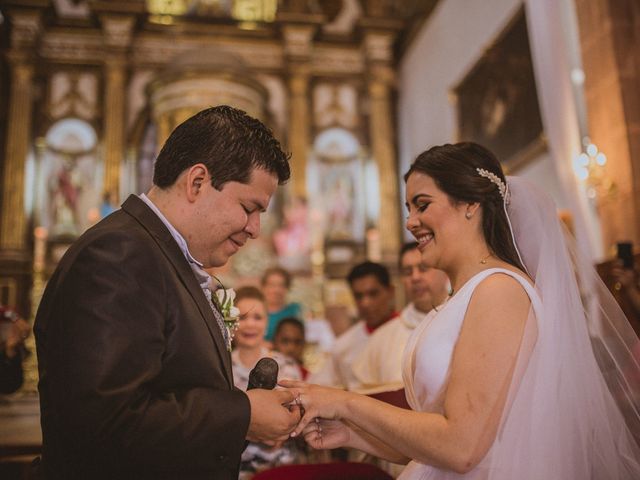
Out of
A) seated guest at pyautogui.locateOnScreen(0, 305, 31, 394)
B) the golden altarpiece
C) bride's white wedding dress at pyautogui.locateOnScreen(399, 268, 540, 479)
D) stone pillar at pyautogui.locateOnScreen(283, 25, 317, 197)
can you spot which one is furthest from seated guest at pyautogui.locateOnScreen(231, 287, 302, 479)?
→ stone pillar at pyautogui.locateOnScreen(283, 25, 317, 197)

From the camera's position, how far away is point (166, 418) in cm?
152

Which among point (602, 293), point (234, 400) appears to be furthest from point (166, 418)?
point (602, 293)

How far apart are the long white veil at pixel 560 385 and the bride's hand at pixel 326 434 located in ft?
1.78

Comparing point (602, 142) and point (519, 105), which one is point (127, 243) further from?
point (519, 105)

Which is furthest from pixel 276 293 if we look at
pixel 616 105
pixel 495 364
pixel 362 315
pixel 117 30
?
pixel 117 30

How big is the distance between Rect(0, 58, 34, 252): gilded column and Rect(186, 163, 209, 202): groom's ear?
11.2 m

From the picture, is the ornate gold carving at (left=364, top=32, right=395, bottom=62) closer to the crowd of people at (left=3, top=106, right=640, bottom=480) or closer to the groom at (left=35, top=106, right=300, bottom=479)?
the crowd of people at (left=3, top=106, right=640, bottom=480)

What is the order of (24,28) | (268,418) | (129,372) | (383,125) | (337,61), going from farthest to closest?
(337,61), (383,125), (24,28), (268,418), (129,372)

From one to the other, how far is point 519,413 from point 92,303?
134 cm

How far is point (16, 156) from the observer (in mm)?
12164

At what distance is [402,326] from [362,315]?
668 mm

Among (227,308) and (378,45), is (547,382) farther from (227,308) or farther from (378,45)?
(378,45)

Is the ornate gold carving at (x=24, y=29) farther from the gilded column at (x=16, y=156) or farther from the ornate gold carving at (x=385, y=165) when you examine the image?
the ornate gold carving at (x=385, y=165)

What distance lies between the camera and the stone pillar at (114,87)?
12617 mm
